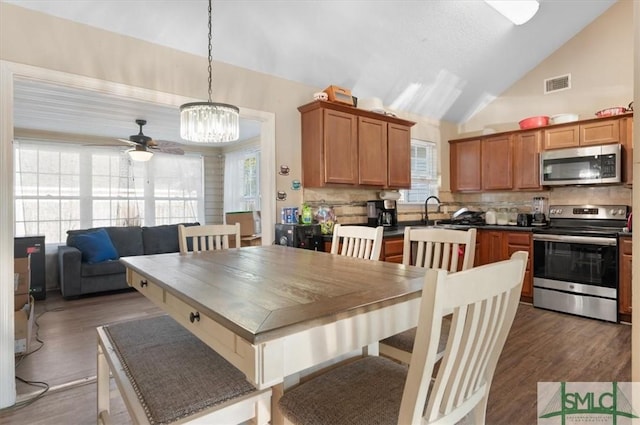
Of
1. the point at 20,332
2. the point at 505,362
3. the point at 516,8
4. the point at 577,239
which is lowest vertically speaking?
the point at 505,362

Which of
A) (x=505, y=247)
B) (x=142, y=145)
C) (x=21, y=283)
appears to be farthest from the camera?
(x=142, y=145)

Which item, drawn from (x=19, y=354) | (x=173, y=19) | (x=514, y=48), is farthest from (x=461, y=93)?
(x=19, y=354)

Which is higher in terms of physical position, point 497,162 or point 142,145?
point 142,145

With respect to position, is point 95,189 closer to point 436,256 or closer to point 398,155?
point 398,155

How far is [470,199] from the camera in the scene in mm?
5309

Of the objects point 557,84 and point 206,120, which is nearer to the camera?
point 206,120

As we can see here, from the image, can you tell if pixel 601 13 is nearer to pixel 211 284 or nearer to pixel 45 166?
pixel 211 284

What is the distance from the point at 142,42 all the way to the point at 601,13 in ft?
16.1

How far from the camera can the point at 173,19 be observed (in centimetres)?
259

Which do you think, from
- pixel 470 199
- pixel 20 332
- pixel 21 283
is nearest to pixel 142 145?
pixel 21 283

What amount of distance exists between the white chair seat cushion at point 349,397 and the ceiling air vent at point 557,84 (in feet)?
15.0

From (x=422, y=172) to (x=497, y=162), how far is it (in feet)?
3.22

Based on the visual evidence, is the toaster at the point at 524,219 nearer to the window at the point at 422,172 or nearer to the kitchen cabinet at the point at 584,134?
the kitchen cabinet at the point at 584,134

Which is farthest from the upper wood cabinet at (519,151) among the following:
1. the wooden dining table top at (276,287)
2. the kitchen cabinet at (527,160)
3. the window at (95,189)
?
the window at (95,189)
